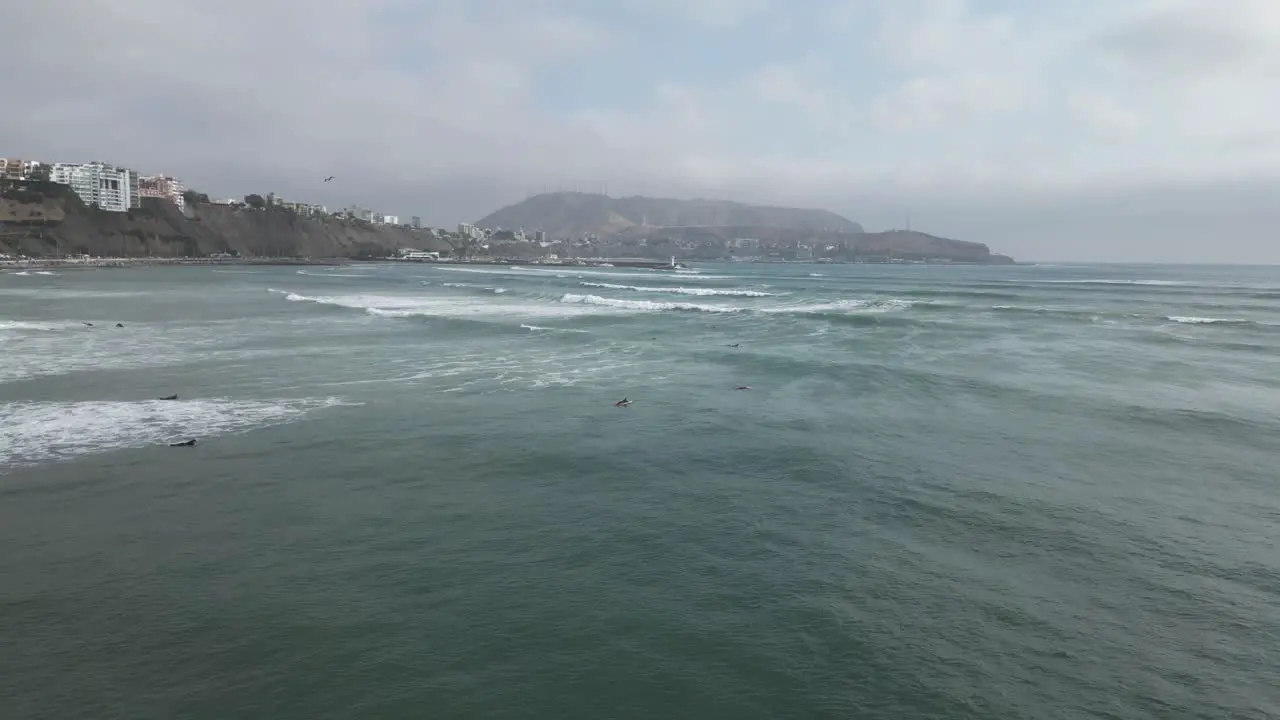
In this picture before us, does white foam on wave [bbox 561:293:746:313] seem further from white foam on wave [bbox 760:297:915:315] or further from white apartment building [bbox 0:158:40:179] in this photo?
white apartment building [bbox 0:158:40:179]

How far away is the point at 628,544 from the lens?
34.3ft

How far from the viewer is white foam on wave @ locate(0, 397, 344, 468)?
14258 mm

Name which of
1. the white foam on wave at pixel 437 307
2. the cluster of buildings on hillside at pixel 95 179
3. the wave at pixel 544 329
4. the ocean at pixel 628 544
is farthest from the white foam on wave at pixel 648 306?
the cluster of buildings on hillside at pixel 95 179

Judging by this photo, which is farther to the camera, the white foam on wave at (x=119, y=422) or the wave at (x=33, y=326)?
the wave at (x=33, y=326)

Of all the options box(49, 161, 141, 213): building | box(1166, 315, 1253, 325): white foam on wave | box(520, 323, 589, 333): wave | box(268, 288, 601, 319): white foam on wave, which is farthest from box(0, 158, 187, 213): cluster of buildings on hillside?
box(1166, 315, 1253, 325): white foam on wave

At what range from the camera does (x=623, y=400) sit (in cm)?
1967

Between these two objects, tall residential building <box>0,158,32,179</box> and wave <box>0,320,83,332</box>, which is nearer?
wave <box>0,320,83,332</box>

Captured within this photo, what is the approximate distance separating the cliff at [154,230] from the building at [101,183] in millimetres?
12487

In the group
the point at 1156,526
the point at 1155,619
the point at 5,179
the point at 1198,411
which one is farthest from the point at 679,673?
the point at 5,179

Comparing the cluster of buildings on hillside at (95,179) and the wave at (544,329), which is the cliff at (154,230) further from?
the wave at (544,329)

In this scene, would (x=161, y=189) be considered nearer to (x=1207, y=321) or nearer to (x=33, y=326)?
(x=33, y=326)

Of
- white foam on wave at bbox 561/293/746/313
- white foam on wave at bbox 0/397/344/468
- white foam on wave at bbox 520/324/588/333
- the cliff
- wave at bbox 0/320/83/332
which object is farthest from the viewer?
the cliff

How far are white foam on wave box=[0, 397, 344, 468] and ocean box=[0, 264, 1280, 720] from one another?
0.34ft

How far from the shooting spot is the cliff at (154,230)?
11769 centimetres
